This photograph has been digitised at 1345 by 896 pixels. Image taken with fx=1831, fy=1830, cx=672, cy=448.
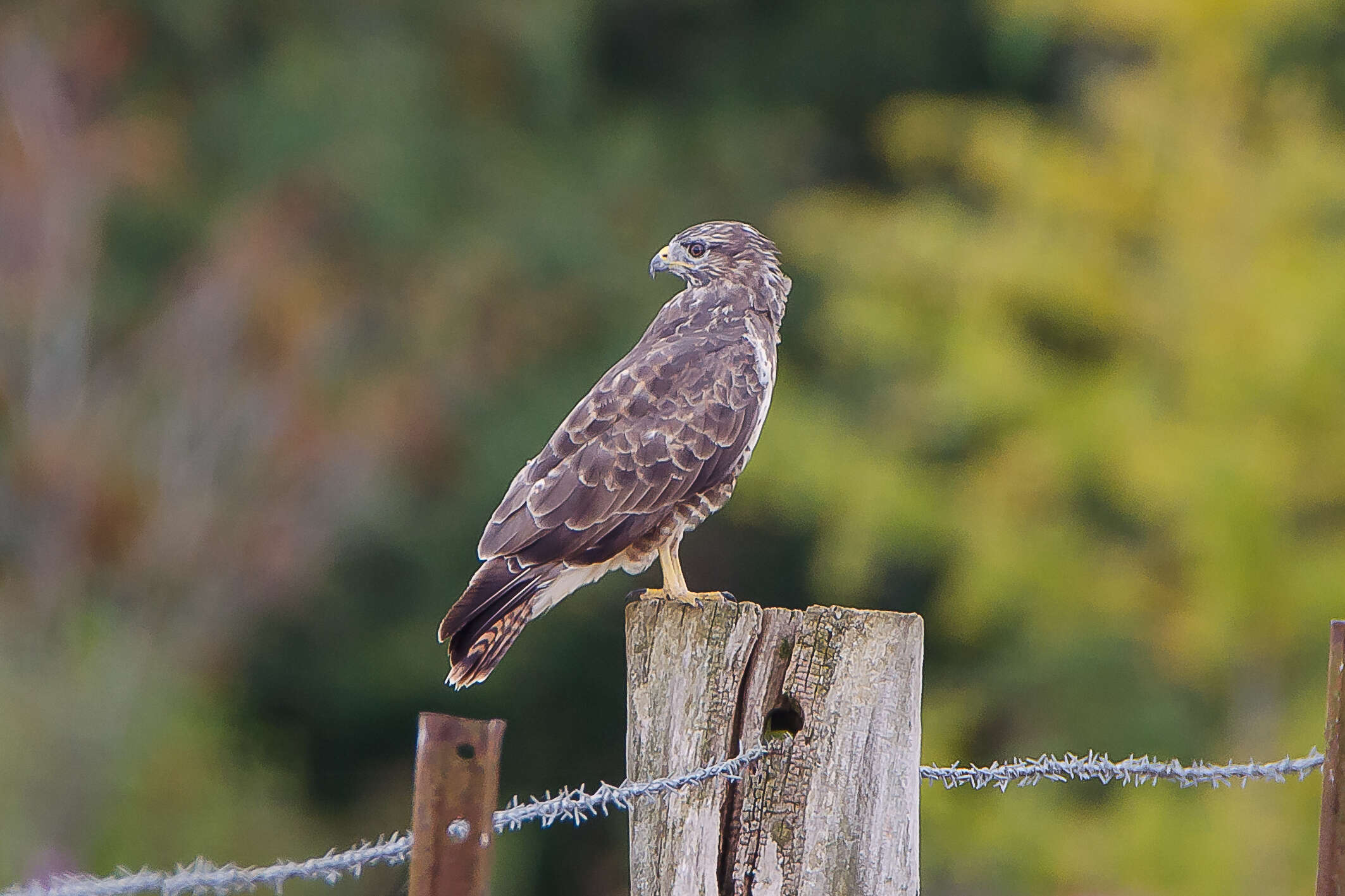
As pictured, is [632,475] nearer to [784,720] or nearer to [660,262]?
[660,262]

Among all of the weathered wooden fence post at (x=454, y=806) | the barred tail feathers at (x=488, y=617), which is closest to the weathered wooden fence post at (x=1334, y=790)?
the weathered wooden fence post at (x=454, y=806)

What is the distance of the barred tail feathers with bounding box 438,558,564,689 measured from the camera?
143 inches

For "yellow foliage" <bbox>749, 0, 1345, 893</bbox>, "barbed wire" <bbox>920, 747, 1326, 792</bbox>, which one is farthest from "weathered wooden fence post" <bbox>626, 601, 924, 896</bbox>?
"yellow foliage" <bbox>749, 0, 1345, 893</bbox>

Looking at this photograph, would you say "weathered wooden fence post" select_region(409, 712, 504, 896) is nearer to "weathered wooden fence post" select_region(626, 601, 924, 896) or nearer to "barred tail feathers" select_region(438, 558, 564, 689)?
"weathered wooden fence post" select_region(626, 601, 924, 896)

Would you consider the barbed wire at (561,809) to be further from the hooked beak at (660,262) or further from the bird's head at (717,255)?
the hooked beak at (660,262)

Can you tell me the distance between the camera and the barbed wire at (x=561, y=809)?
1.85 meters

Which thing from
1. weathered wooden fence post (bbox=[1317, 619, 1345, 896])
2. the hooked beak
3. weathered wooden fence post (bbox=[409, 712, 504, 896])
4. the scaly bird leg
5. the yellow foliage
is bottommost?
weathered wooden fence post (bbox=[409, 712, 504, 896])

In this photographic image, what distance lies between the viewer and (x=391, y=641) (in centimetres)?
1265

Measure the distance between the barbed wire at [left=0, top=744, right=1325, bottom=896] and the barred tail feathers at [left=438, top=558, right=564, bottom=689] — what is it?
2.75 feet

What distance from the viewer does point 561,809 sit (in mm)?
2383

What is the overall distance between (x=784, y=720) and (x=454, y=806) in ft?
3.06

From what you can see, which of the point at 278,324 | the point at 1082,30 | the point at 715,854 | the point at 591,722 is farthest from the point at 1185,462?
the point at 715,854

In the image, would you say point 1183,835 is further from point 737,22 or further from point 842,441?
point 737,22

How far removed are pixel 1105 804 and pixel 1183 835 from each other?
1.39 meters
